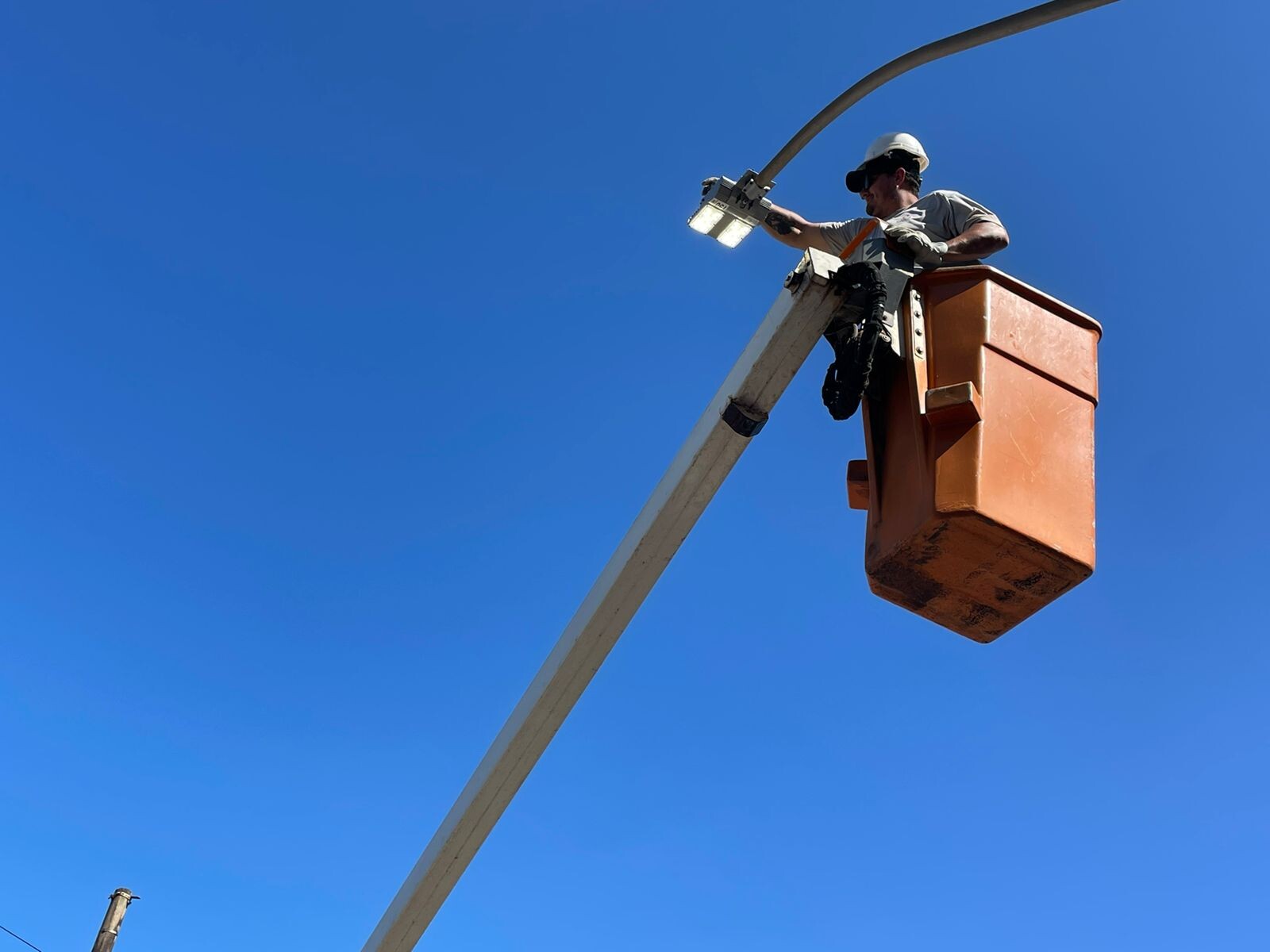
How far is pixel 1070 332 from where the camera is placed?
3.46 m

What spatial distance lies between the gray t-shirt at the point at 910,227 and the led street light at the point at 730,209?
36 cm

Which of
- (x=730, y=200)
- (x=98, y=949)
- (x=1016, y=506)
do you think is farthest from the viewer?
(x=98, y=949)

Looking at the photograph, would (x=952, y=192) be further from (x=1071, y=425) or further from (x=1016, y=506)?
(x=1016, y=506)

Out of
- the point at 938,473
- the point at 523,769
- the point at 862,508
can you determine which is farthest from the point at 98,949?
the point at 938,473

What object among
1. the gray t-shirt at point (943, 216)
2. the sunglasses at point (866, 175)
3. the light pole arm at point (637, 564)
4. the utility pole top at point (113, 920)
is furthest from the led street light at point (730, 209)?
the utility pole top at point (113, 920)

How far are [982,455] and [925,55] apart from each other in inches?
56.5

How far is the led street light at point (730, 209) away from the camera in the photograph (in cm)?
422

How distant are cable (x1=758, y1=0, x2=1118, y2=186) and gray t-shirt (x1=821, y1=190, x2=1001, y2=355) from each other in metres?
0.36

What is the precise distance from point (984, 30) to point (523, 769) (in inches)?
104

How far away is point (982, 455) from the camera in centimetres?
308

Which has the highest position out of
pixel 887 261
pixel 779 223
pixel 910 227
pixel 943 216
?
pixel 779 223

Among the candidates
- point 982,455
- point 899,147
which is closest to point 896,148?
point 899,147

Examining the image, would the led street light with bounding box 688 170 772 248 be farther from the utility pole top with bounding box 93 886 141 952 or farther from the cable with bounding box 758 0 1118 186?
the utility pole top with bounding box 93 886 141 952

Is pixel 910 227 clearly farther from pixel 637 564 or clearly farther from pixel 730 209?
pixel 637 564
